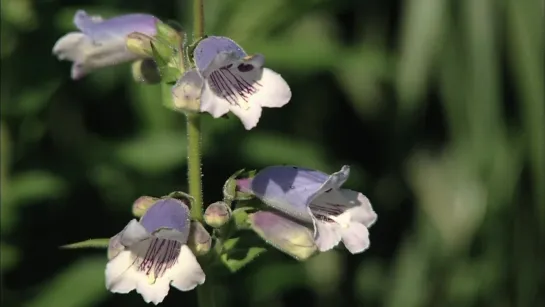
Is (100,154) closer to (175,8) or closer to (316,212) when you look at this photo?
(175,8)

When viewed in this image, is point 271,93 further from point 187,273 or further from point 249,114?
point 187,273

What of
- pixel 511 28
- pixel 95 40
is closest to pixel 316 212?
pixel 95 40

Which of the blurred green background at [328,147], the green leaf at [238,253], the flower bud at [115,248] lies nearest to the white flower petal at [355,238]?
the green leaf at [238,253]

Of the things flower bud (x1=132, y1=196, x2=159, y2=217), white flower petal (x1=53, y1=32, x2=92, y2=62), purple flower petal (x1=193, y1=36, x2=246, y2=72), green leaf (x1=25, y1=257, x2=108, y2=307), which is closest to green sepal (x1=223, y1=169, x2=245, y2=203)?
flower bud (x1=132, y1=196, x2=159, y2=217)

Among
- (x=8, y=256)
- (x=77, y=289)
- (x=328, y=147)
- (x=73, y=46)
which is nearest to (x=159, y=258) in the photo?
(x=73, y=46)

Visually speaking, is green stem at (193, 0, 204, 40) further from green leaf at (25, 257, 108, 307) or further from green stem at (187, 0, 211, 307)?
green leaf at (25, 257, 108, 307)

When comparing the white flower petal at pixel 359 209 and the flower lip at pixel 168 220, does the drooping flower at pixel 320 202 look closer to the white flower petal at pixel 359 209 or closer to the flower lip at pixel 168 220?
Answer: the white flower petal at pixel 359 209

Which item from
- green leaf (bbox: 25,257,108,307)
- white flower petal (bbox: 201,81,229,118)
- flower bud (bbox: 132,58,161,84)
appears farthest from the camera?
green leaf (bbox: 25,257,108,307)
